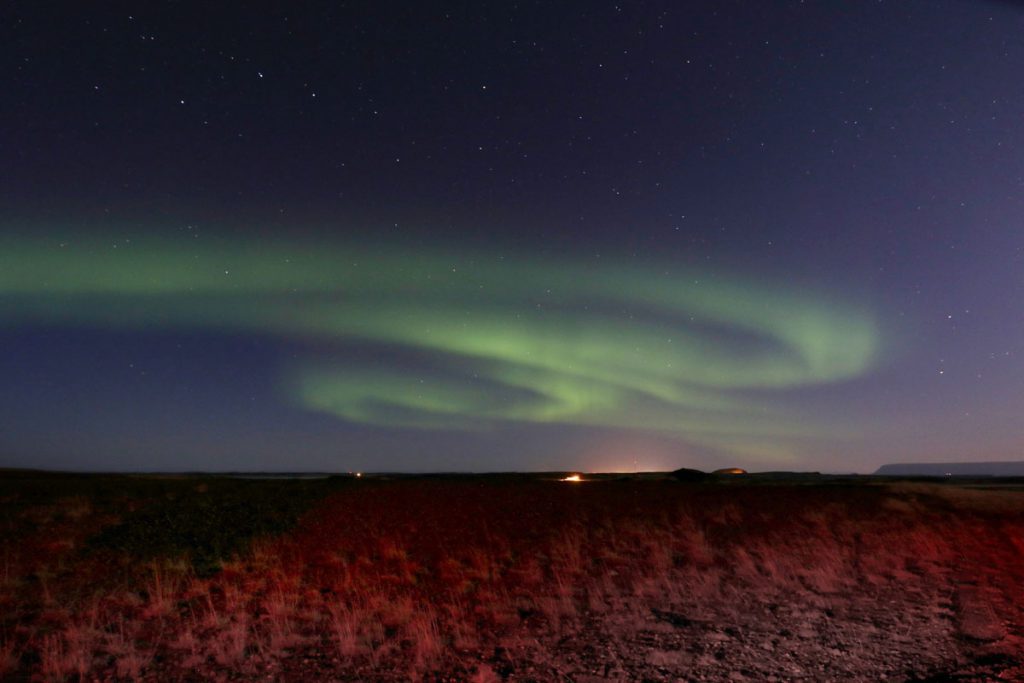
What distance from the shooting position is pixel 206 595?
45.9 ft

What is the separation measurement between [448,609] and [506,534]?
1000 cm

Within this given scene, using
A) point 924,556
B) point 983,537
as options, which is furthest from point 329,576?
point 983,537

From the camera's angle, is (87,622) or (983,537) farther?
(983,537)

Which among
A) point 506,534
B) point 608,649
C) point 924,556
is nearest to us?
point 608,649

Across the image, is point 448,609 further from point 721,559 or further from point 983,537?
point 983,537

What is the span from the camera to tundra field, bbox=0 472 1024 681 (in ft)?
33.3

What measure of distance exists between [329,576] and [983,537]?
2303 cm

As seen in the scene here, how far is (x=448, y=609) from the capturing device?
13766 millimetres

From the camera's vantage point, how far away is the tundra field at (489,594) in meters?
10.1

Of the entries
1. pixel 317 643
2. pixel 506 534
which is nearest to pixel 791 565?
pixel 506 534

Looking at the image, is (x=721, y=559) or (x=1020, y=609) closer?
(x=1020, y=609)

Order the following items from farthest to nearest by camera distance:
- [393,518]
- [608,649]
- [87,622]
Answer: [393,518] < [87,622] < [608,649]

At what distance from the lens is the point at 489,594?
15258mm

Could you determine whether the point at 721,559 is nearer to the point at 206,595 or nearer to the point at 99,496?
the point at 206,595
